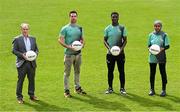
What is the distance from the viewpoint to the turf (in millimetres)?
14867

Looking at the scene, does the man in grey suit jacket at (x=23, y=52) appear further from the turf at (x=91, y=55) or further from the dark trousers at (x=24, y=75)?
the turf at (x=91, y=55)

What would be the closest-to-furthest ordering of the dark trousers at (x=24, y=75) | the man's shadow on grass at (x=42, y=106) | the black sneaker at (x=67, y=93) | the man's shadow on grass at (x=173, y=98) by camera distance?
the man's shadow on grass at (x=42, y=106) < the dark trousers at (x=24, y=75) < the man's shadow on grass at (x=173, y=98) < the black sneaker at (x=67, y=93)

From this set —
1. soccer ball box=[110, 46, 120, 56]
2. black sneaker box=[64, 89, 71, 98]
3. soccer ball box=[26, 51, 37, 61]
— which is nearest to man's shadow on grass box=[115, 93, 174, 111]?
soccer ball box=[110, 46, 120, 56]

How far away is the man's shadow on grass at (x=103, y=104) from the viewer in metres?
14.3

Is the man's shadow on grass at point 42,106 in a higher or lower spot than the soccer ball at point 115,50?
lower

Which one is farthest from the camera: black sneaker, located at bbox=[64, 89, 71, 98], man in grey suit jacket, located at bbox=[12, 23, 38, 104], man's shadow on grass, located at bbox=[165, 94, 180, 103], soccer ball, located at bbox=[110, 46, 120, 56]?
black sneaker, located at bbox=[64, 89, 71, 98]

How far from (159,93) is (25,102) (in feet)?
14.6

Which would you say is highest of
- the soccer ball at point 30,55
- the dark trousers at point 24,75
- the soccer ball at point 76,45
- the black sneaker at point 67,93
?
the soccer ball at point 76,45

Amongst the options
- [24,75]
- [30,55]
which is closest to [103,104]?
[24,75]

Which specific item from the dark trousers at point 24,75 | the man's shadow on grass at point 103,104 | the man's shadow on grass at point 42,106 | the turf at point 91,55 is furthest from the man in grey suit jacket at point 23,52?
the man's shadow on grass at point 103,104

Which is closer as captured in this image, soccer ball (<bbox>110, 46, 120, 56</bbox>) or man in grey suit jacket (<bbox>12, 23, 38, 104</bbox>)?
man in grey suit jacket (<bbox>12, 23, 38, 104</bbox>)

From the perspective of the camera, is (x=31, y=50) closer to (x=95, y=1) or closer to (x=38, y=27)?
(x=38, y=27)

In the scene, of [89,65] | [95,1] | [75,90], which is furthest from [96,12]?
[75,90]

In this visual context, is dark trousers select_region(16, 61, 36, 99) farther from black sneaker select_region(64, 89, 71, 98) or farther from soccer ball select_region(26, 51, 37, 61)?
black sneaker select_region(64, 89, 71, 98)
